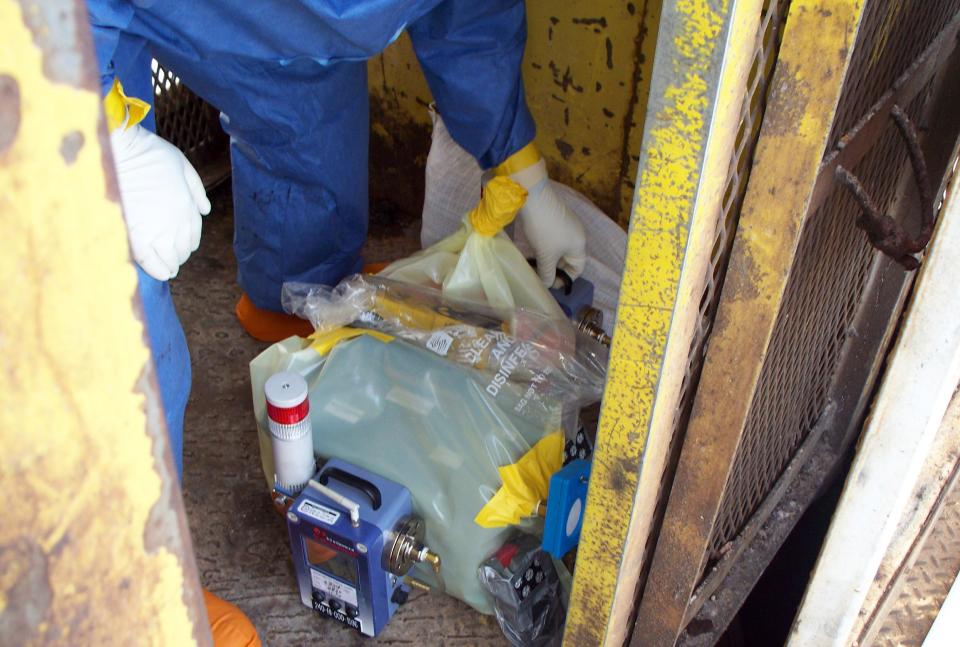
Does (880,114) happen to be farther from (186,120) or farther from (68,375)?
(186,120)

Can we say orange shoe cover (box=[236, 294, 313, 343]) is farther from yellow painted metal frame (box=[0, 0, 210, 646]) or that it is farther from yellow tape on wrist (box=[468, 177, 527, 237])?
yellow painted metal frame (box=[0, 0, 210, 646])

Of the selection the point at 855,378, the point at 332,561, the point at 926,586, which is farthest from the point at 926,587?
the point at 332,561

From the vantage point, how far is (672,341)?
108 cm

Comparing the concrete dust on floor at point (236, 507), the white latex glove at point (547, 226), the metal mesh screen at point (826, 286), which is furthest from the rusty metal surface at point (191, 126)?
the metal mesh screen at point (826, 286)

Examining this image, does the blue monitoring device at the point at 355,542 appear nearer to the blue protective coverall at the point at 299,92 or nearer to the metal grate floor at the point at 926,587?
the blue protective coverall at the point at 299,92

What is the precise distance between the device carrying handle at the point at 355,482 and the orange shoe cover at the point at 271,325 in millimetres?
863

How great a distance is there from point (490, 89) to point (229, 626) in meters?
1.28

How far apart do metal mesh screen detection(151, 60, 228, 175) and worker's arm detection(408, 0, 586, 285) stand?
130 centimetres

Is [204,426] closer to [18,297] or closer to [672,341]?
Answer: [672,341]

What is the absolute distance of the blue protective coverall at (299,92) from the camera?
1.60 meters

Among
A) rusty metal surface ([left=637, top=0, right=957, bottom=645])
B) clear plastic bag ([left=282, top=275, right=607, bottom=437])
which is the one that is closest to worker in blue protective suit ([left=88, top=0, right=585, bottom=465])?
clear plastic bag ([left=282, top=275, right=607, bottom=437])

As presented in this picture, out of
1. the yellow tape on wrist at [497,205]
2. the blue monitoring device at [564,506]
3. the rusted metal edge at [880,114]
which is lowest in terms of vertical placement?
the blue monitoring device at [564,506]

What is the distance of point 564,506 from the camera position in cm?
170

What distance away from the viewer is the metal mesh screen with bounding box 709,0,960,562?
1345mm
